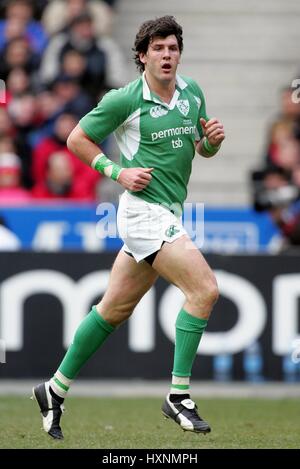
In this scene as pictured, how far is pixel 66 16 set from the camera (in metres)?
15.4

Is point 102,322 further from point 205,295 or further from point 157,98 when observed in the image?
point 157,98

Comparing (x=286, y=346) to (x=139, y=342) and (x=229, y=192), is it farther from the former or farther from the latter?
(x=229, y=192)

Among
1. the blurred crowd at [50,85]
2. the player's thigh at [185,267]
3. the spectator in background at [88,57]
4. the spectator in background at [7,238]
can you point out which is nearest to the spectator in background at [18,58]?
the blurred crowd at [50,85]

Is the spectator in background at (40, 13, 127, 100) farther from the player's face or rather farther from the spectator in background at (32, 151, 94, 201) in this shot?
the player's face

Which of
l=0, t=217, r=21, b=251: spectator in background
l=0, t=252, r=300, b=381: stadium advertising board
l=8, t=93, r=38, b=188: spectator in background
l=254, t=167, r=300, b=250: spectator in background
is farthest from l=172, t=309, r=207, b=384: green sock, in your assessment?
l=8, t=93, r=38, b=188: spectator in background

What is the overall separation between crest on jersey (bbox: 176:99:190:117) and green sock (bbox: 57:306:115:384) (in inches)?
51.5

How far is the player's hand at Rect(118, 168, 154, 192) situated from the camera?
7.16 meters

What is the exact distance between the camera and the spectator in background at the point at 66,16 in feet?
50.4

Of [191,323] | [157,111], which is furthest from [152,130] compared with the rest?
[191,323]

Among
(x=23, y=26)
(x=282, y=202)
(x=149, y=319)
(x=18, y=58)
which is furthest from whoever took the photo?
(x=23, y=26)

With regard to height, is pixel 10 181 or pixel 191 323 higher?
pixel 10 181

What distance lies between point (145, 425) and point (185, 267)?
2.11 meters

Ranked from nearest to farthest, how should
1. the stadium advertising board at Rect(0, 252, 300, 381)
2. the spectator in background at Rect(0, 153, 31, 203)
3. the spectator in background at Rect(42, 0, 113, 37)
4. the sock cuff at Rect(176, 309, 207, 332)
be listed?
the sock cuff at Rect(176, 309, 207, 332)
the stadium advertising board at Rect(0, 252, 300, 381)
the spectator in background at Rect(0, 153, 31, 203)
the spectator in background at Rect(42, 0, 113, 37)

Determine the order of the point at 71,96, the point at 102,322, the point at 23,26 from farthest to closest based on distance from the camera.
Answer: the point at 23,26
the point at 71,96
the point at 102,322
